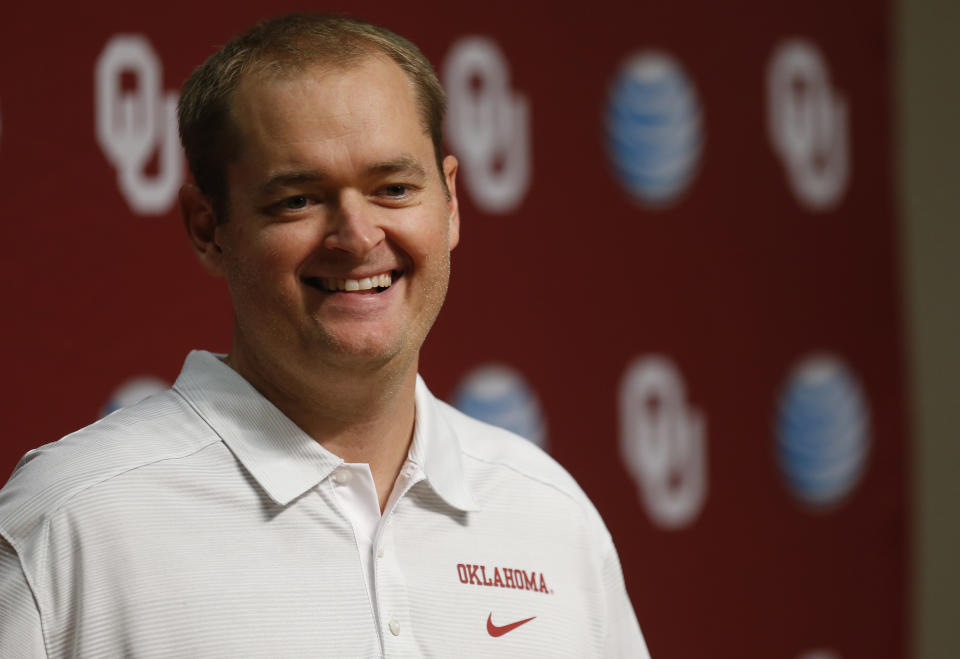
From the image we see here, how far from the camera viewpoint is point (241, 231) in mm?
1222

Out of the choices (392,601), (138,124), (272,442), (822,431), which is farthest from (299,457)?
(822,431)

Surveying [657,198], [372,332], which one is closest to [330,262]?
[372,332]

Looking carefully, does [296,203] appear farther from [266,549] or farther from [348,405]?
[266,549]

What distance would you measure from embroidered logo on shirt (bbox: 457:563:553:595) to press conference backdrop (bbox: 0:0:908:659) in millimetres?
945

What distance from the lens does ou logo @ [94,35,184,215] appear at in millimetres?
1990

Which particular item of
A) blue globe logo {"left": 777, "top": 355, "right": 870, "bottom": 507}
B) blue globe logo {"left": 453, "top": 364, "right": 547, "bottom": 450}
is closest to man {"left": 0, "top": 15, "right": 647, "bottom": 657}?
blue globe logo {"left": 453, "top": 364, "right": 547, "bottom": 450}

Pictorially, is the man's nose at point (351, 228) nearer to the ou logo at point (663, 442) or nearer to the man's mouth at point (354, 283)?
the man's mouth at point (354, 283)

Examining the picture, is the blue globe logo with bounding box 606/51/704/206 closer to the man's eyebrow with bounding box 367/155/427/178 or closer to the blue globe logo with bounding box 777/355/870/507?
the blue globe logo with bounding box 777/355/870/507

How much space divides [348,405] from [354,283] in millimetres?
140

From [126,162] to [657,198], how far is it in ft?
3.61

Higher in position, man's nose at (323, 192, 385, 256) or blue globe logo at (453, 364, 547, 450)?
man's nose at (323, 192, 385, 256)

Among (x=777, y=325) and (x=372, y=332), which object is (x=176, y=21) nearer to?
(x=372, y=332)

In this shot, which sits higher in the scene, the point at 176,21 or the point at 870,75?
the point at 176,21

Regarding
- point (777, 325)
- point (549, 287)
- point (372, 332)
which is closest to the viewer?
point (372, 332)
